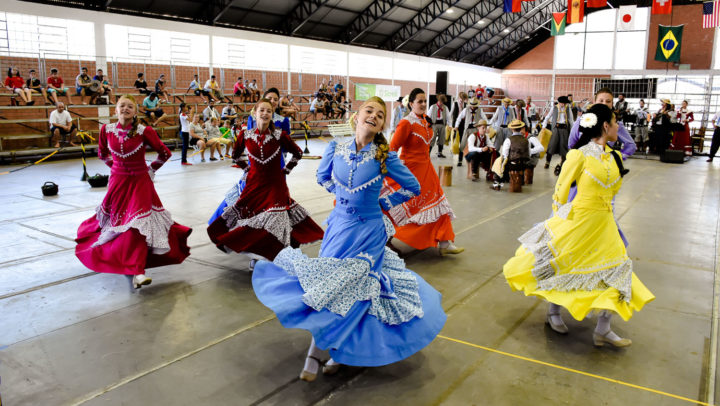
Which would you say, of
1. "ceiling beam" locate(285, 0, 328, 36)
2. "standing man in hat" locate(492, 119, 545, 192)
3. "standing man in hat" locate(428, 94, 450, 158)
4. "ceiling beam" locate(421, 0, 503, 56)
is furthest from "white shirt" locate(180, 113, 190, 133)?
"ceiling beam" locate(421, 0, 503, 56)

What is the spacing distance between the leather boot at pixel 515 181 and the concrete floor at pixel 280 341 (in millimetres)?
3629

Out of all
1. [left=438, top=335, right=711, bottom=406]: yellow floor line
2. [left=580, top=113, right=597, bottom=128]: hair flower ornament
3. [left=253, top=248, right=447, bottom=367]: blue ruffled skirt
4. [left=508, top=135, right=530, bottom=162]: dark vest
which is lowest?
[left=438, top=335, right=711, bottom=406]: yellow floor line

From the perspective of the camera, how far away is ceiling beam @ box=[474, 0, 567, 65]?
3497 cm

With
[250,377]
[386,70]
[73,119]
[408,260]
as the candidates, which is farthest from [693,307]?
[386,70]

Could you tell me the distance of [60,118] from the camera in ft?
48.8

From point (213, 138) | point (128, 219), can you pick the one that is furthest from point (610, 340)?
point (213, 138)

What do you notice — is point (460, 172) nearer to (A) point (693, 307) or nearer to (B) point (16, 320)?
(A) point (693, 307)

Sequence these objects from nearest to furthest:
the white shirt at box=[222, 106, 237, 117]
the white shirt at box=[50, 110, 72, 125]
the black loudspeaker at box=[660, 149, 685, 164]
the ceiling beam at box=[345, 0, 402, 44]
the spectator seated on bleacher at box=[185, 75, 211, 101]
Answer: the white shirt at box=[50, 110, 72, 125]
the black loudspeaker at box=[660, 149, 685, 164]
the white shirt at box=[222, 106, 237, 117]
the spectator seated on bleacher at box=[185, 75, 211, 101]
the ceiling beam at box=[345, 0, 402, 44]

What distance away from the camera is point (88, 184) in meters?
10.5

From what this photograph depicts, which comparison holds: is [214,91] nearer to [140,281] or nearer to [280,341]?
[140,281]

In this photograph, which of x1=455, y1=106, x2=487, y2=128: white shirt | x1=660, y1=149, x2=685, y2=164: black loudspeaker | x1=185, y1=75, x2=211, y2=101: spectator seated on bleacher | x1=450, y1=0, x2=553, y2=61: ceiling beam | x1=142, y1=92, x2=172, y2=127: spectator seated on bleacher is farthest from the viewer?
x1=450, y1=0, x2=553, y2=61: ceiling beam

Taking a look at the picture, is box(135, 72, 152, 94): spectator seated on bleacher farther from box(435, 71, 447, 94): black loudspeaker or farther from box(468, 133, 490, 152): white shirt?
box(435, 71, 447, 94): black loudspeaker

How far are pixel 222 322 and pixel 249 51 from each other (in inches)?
835

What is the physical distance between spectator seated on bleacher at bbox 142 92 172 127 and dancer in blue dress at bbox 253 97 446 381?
15226 mm
